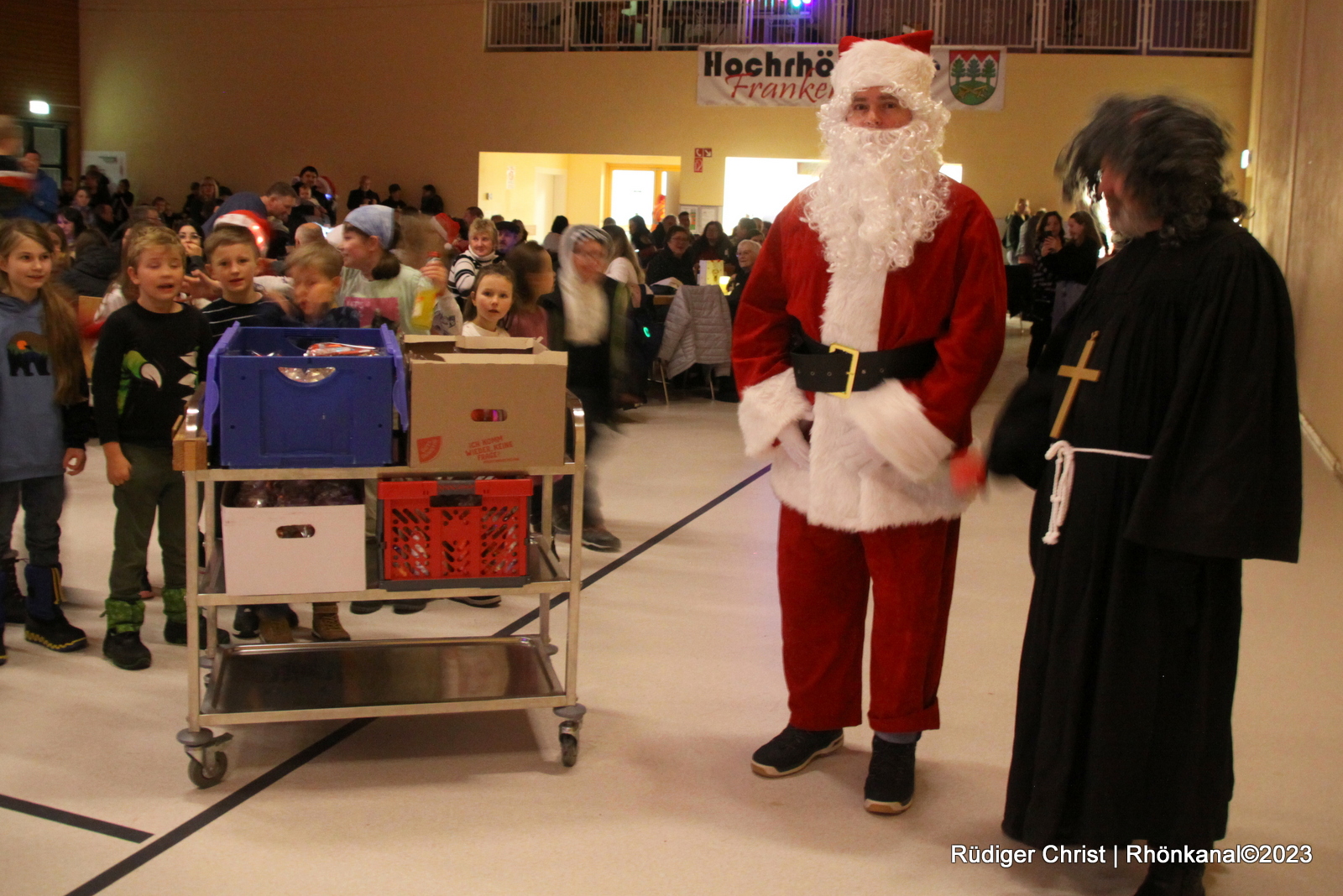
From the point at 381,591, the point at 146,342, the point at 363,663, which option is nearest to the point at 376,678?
the point at 363,663

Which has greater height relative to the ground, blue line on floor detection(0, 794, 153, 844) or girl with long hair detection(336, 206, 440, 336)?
girl with long hair detection(336, 206, 440, 336)

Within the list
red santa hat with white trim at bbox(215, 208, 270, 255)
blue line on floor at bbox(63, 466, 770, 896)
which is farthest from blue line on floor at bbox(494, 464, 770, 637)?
red santa hat with white trim at bbox(215, 208, 270, 255)

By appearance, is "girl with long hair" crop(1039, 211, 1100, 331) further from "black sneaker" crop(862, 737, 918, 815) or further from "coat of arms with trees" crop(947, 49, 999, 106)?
"black sneaker" crop(862, 737, 918, 815)

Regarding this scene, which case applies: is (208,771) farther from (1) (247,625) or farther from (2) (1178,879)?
(2) (1178,879)

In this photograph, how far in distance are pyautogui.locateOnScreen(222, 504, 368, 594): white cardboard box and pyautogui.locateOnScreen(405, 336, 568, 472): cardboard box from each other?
222 mm

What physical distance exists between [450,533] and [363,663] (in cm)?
56

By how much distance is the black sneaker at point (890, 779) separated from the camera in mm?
2697

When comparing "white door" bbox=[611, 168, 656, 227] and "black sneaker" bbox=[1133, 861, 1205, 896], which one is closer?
"black sneaker" bbox=[1133, 861, 1205, 896]

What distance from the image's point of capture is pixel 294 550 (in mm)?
2701

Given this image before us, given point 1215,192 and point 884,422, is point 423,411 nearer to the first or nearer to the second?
point 884,422

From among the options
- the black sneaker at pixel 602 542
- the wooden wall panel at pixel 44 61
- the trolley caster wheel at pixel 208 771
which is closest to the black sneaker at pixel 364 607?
the black sneaker at pixel 602 542

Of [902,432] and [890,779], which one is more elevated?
[902,432]

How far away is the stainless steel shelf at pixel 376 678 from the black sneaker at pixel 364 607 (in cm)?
82

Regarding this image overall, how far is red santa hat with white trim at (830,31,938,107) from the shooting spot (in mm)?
2615
